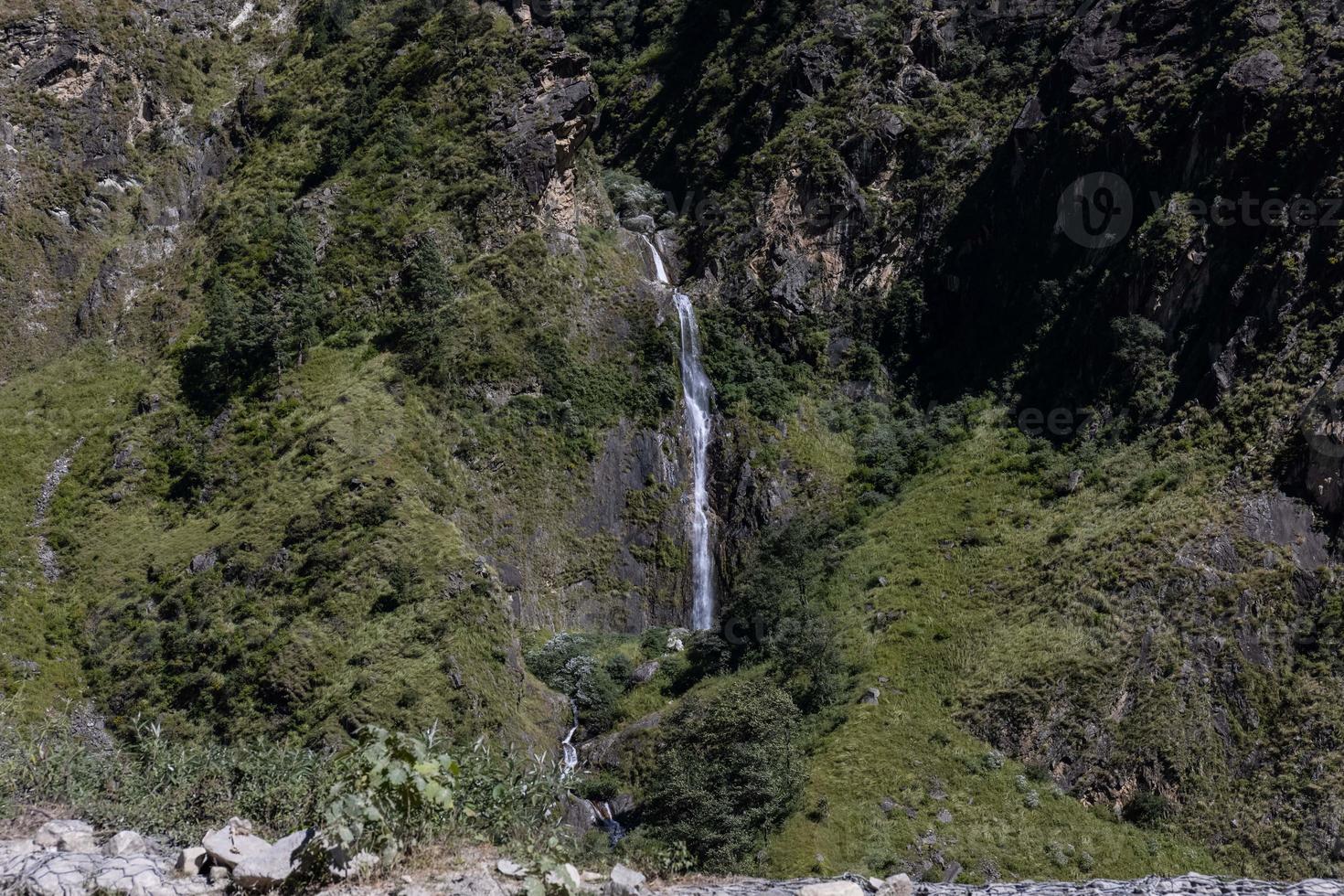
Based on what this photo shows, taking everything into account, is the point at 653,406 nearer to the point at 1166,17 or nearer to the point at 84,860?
the point at 1166,17

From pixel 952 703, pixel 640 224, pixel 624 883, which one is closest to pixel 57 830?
pixel 624 883

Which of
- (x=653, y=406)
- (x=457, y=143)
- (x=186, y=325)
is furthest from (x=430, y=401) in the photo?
(x=457, y=143)

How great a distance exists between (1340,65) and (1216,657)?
32343 mm

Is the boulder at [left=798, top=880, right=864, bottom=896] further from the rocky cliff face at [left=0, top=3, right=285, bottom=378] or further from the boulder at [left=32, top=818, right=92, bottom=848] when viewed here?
the rocky cliff face at [left=0, top=3, right=285, bottom=378]

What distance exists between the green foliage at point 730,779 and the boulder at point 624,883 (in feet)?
68.9

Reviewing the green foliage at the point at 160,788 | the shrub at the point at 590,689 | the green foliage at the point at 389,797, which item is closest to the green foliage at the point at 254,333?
the shrub at the point at 590,689

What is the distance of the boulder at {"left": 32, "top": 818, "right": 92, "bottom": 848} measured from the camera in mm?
16750

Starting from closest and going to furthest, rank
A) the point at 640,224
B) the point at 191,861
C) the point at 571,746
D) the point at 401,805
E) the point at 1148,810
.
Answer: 1. the point at 191,861
2. the point at 401,805
3. the point at 1148,810
4. the point at 571,746
5. the point at 640,224

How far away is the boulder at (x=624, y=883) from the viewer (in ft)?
47.6

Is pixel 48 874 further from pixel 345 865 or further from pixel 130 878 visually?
pixel 345 865

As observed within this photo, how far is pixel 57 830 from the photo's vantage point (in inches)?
682

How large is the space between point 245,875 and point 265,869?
0.86 ft

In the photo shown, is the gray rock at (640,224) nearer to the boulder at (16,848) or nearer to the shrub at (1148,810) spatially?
the shrub at (1148,810)

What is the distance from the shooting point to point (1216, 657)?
40.4 metres
